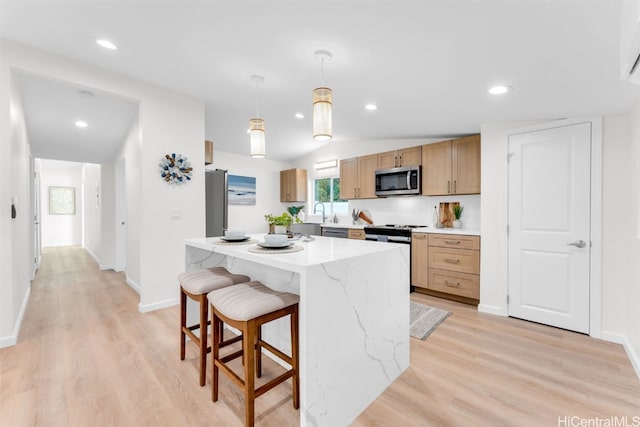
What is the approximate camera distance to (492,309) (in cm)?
322

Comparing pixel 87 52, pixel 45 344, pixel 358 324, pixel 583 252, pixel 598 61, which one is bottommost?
pixel 45 344

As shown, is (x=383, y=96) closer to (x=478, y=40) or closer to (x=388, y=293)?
(x=478, y=40)

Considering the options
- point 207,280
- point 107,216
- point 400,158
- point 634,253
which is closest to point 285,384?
point 207,280

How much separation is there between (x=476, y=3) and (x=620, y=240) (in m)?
2.48

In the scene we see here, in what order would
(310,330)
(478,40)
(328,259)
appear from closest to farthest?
(310,330), (328,259), (478,40)

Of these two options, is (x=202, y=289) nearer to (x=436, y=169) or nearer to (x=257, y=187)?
(x=436, y=169)

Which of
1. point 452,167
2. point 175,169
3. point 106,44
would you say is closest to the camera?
point 106,44

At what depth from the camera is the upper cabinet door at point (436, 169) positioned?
3.84 m

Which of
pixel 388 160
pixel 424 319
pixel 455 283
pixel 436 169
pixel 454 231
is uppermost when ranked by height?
pixel 388 160

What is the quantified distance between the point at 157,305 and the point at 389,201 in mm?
3594

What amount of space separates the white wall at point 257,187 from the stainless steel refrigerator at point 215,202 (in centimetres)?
145

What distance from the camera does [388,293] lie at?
1.89 metres

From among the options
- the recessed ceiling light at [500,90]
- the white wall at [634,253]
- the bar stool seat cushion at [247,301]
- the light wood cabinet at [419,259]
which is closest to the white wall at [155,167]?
the bar stool seat cushion at [247,301]

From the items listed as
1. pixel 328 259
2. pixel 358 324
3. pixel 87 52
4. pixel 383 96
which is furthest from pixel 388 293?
pixel 87 52
